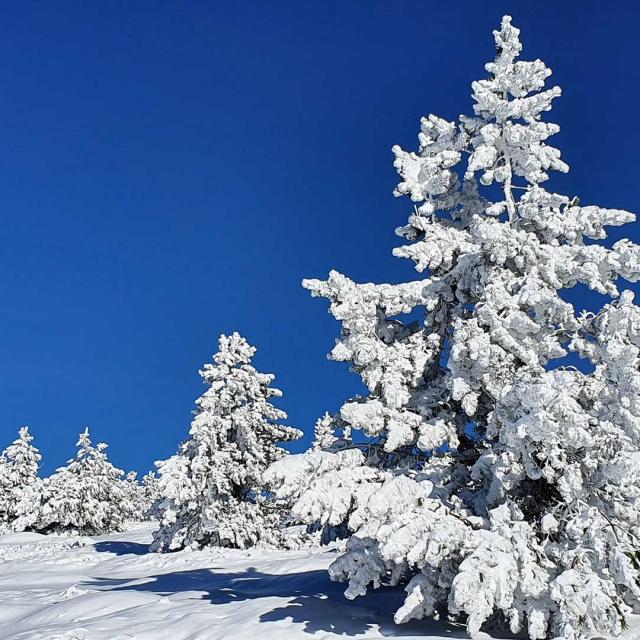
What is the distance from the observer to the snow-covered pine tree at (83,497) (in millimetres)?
41219

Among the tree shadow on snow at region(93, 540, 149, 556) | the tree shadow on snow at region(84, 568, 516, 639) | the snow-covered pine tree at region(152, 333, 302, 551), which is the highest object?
the snow-covered pine tree at region(152, 333, 302, 551)

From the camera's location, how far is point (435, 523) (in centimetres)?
884

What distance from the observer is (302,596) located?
39.2 feet

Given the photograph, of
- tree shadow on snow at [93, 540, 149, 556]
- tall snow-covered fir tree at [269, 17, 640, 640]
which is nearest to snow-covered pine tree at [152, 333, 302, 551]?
tree shadow on snow at [93, 540, 149, 556]

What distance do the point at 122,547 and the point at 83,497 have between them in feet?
48.3

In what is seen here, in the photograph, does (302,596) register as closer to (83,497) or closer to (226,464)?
(226,464)

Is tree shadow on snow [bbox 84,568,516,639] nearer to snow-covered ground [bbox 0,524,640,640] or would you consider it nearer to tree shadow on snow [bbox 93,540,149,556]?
snow-covered ground [bbox 0,524,640,640]

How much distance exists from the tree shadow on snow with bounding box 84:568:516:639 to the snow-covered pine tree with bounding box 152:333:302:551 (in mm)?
5501

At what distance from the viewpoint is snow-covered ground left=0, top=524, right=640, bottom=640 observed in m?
9.57

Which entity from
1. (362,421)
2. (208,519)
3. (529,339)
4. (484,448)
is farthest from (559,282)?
(208,519)

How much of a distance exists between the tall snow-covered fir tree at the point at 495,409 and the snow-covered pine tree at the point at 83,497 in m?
35.4

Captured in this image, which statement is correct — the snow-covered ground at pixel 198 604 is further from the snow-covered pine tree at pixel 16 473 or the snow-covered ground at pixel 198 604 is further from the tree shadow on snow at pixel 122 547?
the snow-covered pine tree at pixel 16 473

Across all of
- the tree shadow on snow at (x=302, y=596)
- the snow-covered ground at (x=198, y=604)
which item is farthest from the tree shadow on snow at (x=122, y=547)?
the tree shadow on snow at (x=302, y=596)

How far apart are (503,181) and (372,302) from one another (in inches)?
141
